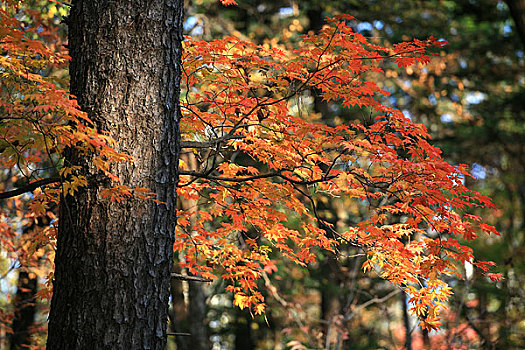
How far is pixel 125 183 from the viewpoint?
9.67 ft

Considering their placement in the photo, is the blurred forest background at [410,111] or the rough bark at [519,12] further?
the blurred forest background at [410,111]

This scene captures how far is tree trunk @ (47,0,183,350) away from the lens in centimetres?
281

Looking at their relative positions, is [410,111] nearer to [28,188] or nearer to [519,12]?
[519,12]

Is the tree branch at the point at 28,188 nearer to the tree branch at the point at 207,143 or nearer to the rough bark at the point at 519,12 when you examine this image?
the tree branch at the point at 207,143

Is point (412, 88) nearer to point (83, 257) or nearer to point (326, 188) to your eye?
point (326, 188)

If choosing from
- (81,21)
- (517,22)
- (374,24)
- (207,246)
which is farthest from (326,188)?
(374,24)

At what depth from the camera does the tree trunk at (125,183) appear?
2807 mm

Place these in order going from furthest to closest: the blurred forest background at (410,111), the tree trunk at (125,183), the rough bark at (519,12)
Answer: the blurred forest background at (410,111) → the rough bark at (519,12) → the tree trunk at (125,183)

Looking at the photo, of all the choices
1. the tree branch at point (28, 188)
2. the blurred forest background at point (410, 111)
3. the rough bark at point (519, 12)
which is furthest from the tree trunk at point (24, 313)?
the rough bark at point (519, 12)

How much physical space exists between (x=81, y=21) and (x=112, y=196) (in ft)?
3.80

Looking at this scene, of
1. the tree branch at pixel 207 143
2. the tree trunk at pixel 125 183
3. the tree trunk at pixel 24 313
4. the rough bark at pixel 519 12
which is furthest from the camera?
the tree trunk at pixel 24 313

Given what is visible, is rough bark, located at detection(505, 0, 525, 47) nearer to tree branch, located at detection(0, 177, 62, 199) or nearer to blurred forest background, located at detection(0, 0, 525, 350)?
blurred forest background, located at detection(0, 0, 525, 350)

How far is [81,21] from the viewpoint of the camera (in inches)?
122

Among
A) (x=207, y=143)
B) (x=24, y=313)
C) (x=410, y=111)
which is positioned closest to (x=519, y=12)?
(x=207, y=143)
